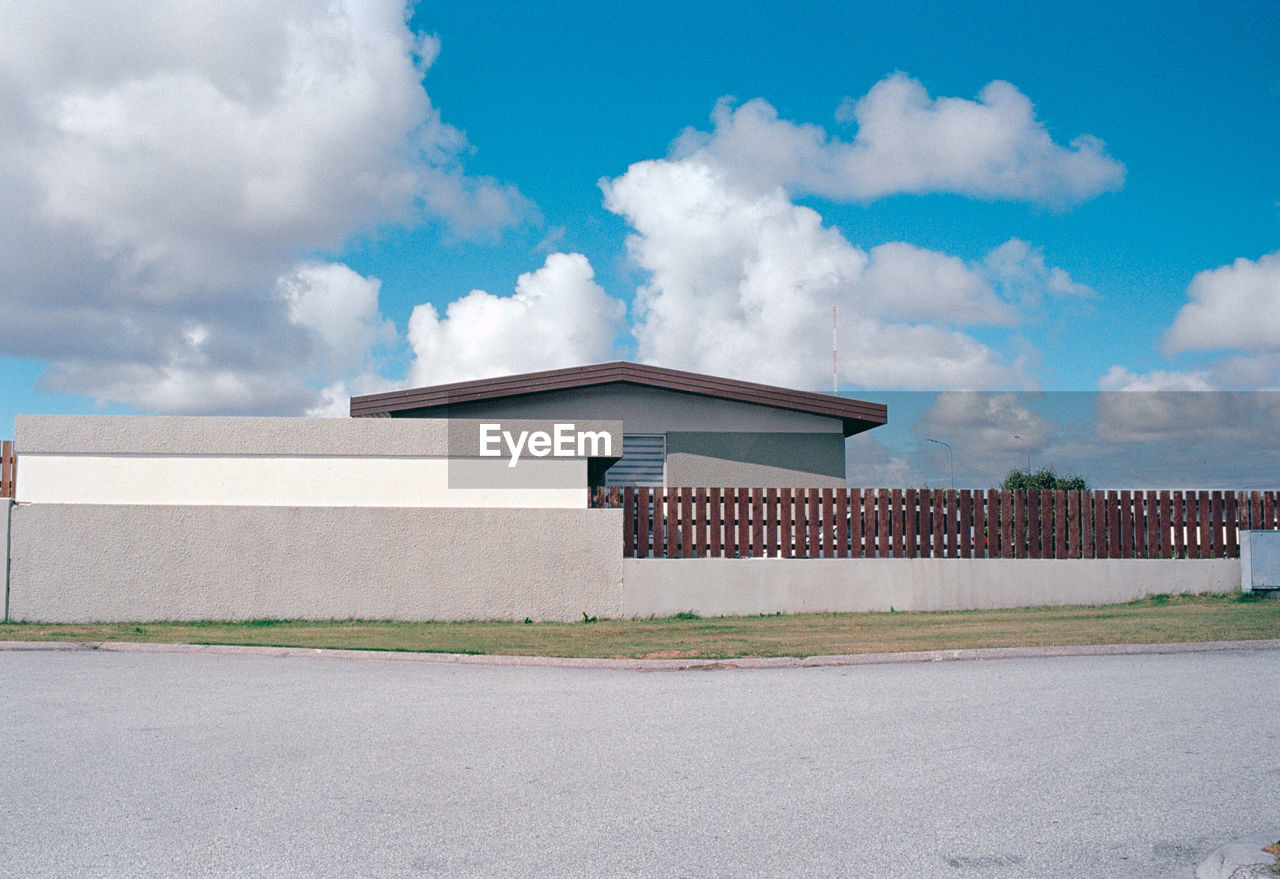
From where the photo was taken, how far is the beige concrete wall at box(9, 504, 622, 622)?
557 inches

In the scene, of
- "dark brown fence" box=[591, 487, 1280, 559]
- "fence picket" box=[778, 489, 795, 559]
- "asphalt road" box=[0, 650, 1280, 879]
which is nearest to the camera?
"asphalt road" box=[0, 650, 1280, 879]

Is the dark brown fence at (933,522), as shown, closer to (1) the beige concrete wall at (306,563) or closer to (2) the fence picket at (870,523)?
(2) the fence picket at (870,523)

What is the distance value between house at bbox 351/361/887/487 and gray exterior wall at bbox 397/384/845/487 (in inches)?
0.7

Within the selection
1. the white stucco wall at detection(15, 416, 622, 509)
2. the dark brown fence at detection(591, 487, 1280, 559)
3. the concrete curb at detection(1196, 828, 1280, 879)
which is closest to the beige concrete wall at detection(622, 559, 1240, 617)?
the dark brown fence at detection(591, 487, 1280, 559)

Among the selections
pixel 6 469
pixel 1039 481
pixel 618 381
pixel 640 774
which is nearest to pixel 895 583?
pixel 618 381

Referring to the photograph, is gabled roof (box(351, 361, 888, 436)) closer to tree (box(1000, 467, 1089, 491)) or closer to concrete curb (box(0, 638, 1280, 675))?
concrete curb (box(0, 638, 1280, 675))

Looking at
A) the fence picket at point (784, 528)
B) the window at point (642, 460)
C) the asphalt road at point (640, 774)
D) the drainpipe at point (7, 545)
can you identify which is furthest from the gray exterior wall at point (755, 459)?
the drainpipe at point (7, 545)

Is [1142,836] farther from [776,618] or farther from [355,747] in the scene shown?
[776,618]

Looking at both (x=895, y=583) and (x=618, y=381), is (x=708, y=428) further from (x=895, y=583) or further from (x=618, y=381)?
(x=895, y=583)

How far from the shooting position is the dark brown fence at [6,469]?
17984 mm

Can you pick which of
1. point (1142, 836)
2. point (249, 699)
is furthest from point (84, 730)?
point (1142, 836)

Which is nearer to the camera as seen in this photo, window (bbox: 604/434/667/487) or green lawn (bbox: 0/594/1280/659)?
green lawn (bbox: 0/594/1280/659)

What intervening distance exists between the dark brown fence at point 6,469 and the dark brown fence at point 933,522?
11.0 metres

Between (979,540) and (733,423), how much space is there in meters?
4.96
